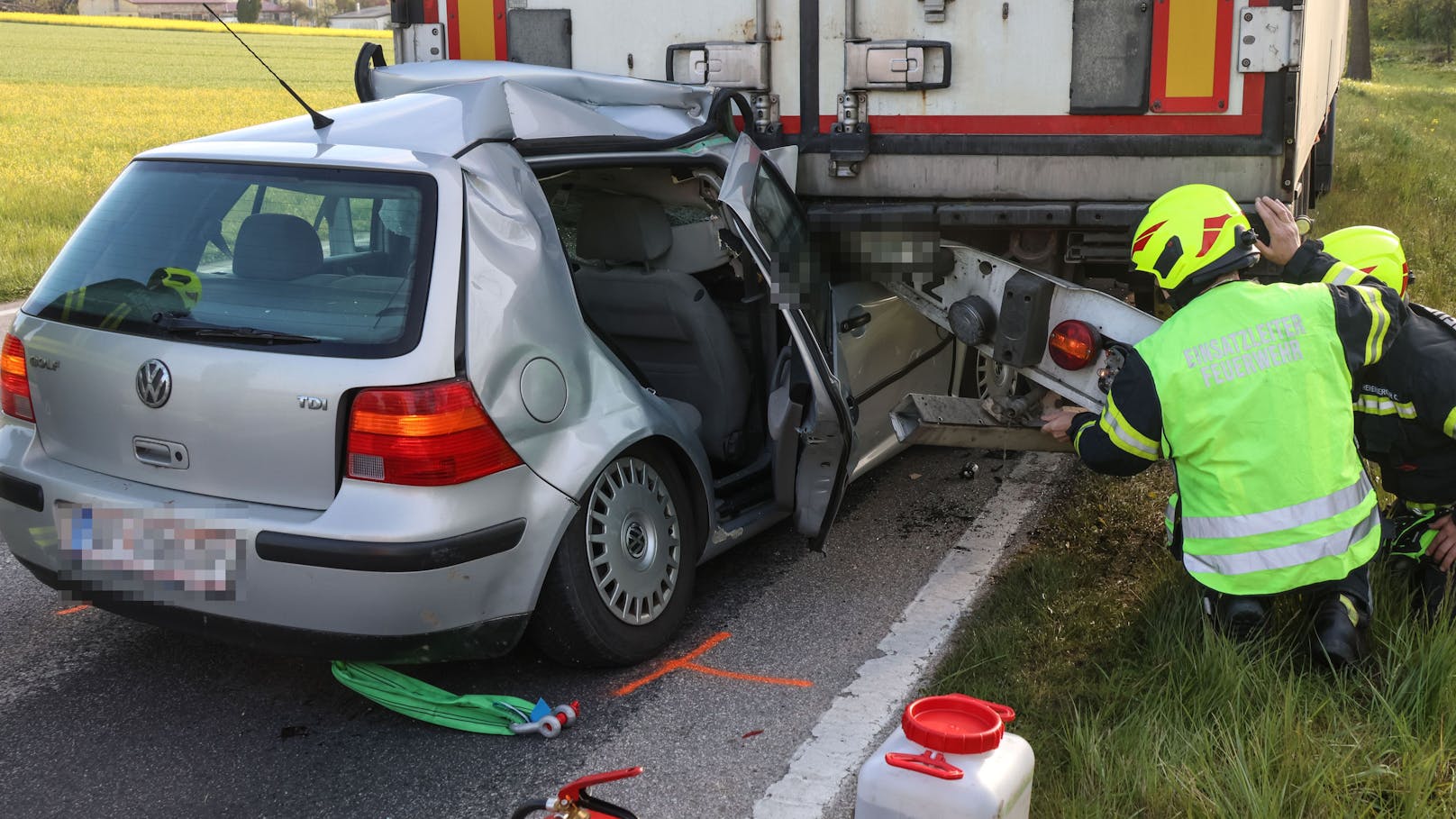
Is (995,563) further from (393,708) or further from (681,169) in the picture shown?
(393,708)

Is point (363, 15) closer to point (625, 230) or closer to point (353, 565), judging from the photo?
point (625, 230)

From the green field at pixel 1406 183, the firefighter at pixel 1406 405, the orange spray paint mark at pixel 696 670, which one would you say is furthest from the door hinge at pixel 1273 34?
the green field at pixel 1406 183

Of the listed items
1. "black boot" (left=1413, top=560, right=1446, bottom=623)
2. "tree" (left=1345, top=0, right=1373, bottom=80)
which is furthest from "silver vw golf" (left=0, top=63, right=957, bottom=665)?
"tree" (left=1345, top=0, right=1373, bottom=80)

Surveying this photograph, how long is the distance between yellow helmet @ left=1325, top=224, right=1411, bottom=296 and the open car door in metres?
1.45

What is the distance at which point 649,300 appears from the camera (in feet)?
14.8

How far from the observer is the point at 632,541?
12.5 feet

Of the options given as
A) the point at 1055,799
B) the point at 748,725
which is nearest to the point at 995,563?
the point at 748,725

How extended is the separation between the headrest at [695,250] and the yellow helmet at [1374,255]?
6.17 feet

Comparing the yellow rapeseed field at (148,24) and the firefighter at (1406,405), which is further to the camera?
the yellow rapeseed field at (148,24)

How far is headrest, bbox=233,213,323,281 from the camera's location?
134 inches

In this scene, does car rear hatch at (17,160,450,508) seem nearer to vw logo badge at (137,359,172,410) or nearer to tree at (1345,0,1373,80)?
vw logo badge at (137,359,172,410)

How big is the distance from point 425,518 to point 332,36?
6108 centimetres

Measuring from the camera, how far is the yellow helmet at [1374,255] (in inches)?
155

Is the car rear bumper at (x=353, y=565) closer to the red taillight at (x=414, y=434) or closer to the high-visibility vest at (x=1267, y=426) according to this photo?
the red taillight at (x=414, y=434)
